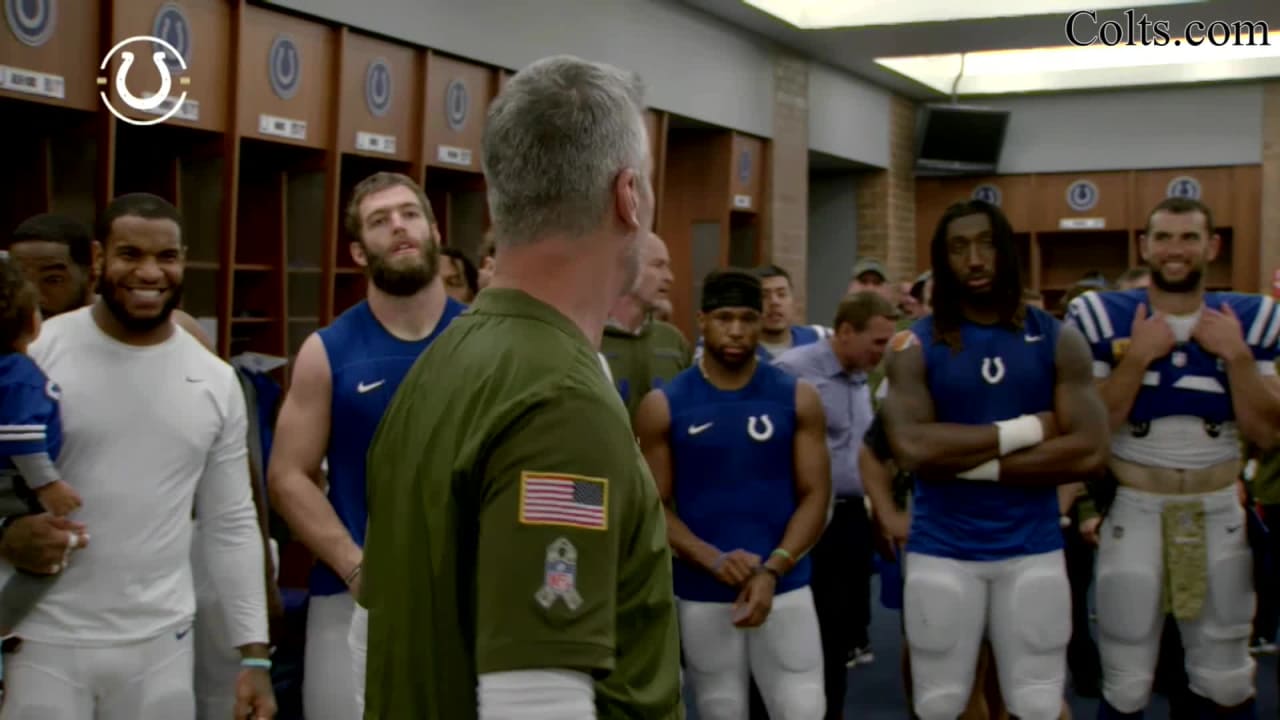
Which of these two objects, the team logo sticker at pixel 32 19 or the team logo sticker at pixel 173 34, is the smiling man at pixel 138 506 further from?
the team logo sticker at pixel 173 34

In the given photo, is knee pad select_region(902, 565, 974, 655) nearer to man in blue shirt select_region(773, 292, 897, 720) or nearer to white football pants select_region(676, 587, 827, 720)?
white football pants select_region(676, 587, 827, 720)

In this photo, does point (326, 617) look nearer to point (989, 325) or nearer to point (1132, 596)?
point (989, 325)

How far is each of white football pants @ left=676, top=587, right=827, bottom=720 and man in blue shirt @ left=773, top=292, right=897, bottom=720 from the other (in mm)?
1117

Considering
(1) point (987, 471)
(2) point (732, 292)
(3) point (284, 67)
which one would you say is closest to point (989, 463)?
(1) point (987, 471)

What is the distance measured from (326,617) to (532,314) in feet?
6.06

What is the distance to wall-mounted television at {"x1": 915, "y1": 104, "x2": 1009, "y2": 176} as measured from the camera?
1281 cm

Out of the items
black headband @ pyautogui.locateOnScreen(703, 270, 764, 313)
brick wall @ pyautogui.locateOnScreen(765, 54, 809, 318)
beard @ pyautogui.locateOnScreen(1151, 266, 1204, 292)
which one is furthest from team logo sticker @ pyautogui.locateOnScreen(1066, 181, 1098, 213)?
black headband @ pyautogui.locateOnScreen(703, 270, 764, 313)

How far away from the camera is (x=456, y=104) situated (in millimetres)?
7105

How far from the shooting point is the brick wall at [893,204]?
42.9 ft

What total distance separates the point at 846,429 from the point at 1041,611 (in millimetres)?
1685

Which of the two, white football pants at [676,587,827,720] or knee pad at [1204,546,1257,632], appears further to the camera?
knee pad at [1204,546,1257,632]

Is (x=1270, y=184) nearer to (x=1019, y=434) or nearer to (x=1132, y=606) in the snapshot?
(x=1132, y=606)

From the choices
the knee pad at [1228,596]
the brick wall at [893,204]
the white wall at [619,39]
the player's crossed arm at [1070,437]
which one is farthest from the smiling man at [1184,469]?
the brick wall at [893,204]

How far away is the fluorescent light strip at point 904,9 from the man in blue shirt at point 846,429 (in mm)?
4844
